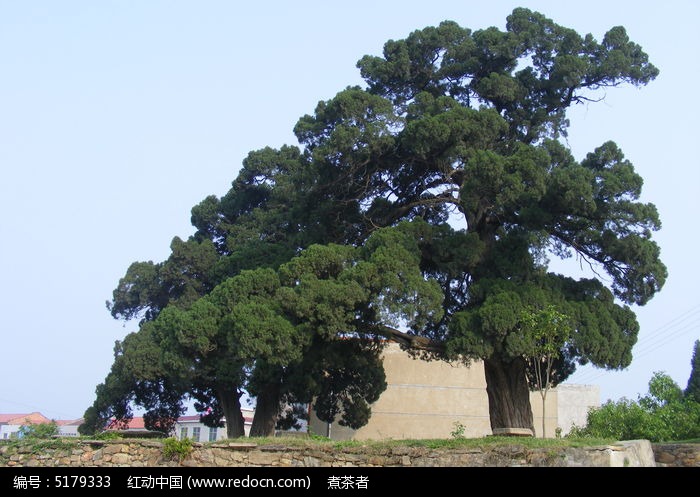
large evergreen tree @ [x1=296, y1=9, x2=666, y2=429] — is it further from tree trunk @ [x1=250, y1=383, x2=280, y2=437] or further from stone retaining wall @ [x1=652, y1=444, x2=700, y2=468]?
tree trunk @ [x1=250, y1=383, x2=280, y2=437]

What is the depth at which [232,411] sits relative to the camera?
25.9 metres

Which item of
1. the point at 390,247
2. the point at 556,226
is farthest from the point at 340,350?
the point at 556,226

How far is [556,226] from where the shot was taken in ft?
65.1

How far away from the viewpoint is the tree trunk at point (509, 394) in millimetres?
19250

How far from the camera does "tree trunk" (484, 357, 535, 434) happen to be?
63.2 ft

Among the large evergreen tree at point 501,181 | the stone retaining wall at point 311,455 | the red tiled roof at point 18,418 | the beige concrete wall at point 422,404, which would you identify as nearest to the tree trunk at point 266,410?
the beige concrete wall at point 422,404

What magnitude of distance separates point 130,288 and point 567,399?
18622 mm

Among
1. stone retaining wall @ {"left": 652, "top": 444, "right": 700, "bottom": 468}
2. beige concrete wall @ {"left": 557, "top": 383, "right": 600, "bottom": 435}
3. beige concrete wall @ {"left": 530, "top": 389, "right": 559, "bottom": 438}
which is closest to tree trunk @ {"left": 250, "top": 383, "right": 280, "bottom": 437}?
beige concrete wall @ {"left": 530, "top": 389, "right": 559, "bottom": 438}

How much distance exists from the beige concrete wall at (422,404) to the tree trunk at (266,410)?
3879mm

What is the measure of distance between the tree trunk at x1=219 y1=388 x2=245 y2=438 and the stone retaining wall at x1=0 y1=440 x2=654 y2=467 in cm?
1057
